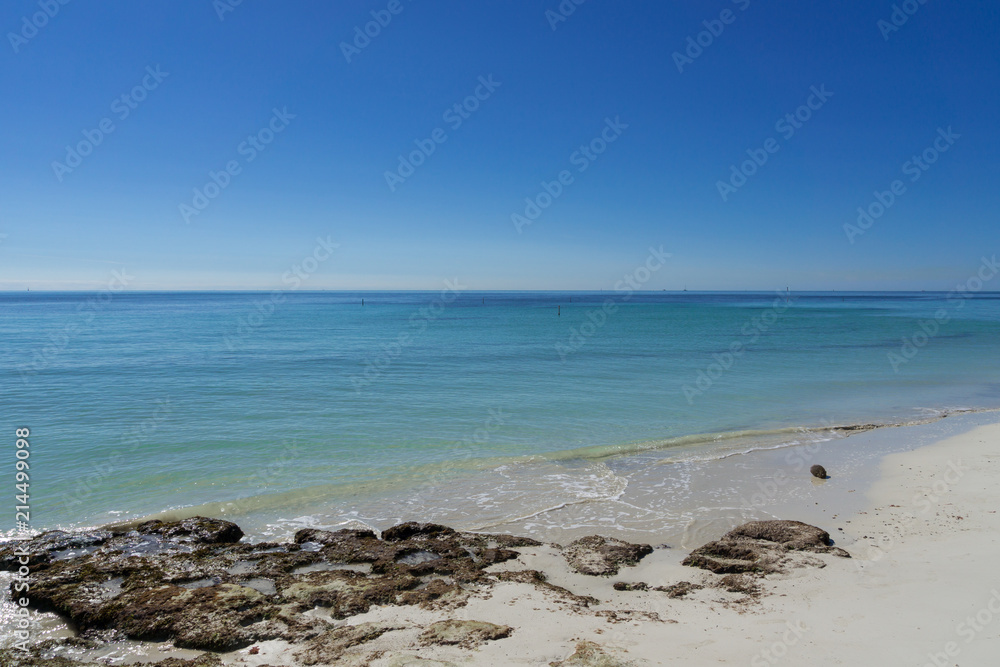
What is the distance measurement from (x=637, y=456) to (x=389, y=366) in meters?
17.6

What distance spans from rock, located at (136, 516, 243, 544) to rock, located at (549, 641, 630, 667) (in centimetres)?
598

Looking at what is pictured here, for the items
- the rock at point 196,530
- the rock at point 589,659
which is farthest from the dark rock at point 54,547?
the rock at point 589,659

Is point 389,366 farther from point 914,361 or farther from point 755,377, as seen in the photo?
point 914,361

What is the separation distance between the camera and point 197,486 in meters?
11.5

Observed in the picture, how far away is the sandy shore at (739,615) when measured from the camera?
209 inches

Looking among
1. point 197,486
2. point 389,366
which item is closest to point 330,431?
point 197,486

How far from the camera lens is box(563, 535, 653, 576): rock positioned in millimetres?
7617

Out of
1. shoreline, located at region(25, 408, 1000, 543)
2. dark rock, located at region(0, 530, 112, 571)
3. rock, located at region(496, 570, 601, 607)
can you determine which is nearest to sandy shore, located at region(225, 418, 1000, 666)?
rock, located at region(496, 570, 601, 607)

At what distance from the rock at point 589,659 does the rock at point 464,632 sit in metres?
0.76

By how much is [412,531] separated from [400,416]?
886 centimetres

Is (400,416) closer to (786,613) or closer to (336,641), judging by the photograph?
(336,641)

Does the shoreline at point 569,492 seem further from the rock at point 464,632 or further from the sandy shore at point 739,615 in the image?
the rock at point 464,632

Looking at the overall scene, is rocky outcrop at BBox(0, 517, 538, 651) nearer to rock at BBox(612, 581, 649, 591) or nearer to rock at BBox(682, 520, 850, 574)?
rock at BBox(612, 581, 649, 591)

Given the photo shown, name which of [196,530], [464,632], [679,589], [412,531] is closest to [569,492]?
[412,531]
